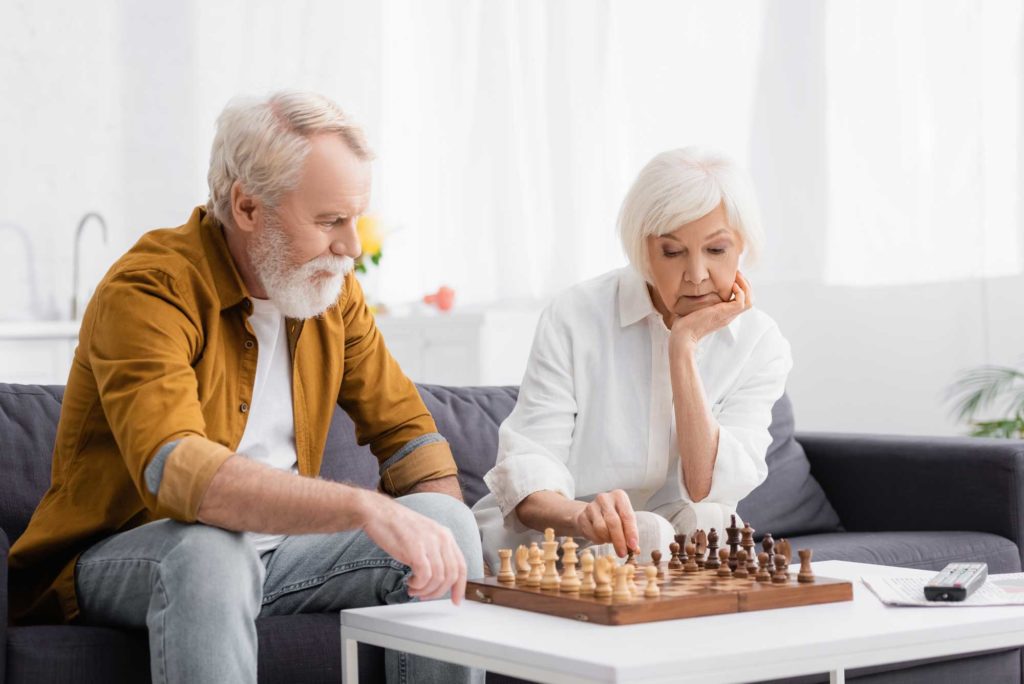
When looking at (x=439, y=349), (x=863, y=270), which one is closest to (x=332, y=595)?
(x=439, y=349)

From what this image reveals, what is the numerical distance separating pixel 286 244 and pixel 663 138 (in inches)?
154

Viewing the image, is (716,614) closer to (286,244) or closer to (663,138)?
(286,244)

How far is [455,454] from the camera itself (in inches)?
109

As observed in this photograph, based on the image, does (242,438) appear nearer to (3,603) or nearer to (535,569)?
(3,603)

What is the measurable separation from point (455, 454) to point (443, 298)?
2.65 metres

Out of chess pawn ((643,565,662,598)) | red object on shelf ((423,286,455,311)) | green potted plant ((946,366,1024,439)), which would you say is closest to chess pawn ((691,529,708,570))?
chess pawn ((643,565,662,598))

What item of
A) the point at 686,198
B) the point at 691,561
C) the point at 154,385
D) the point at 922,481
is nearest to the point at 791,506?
the point at 922,481

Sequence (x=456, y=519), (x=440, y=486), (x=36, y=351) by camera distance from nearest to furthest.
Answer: (x=456, y=519) < (x=440, y=486) < (x=36, y=351)

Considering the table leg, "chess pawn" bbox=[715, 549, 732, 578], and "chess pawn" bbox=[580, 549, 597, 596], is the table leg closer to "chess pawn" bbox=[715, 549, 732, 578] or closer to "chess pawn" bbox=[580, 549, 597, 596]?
"chess pawn" bbox=[580, 549, 597, 596]

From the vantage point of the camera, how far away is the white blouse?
7.41 ft

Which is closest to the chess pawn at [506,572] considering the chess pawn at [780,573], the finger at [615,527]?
the finger at [615,527]

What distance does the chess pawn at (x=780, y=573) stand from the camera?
1690 mm

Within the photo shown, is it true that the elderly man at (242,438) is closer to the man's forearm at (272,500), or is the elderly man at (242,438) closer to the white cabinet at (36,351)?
the man's forearm at (272,500)

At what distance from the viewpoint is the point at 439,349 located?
5.25 metres
